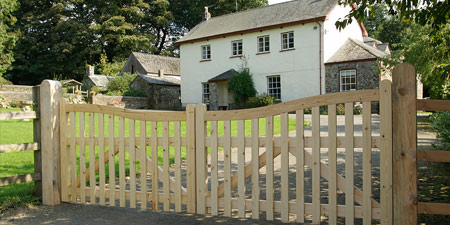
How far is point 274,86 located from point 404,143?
845 inches

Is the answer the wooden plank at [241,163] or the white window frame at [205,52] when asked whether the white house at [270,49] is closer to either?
the white window frame at [205,52]

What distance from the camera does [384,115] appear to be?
3.22m

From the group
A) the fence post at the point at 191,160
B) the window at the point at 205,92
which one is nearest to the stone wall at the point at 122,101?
the window at the point at 205,92

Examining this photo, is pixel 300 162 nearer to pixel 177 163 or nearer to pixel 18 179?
pixel 177 163

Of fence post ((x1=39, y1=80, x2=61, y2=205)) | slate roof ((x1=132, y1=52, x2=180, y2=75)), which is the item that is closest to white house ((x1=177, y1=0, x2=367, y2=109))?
slate roof ((x1=132, y1=52, x2=180, y2=75))

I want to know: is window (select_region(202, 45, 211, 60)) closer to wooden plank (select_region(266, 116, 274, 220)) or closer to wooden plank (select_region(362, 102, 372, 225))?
wooden plank (select_region(266, 116, 274, 220))

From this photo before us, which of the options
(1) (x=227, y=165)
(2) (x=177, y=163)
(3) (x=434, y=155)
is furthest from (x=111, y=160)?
(3) (x=434, y=155)

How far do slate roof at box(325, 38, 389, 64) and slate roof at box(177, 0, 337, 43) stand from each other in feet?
8.56

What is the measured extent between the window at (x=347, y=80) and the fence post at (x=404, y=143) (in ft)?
64.5

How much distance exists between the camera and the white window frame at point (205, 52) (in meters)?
27.4

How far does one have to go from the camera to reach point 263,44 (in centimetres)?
2478

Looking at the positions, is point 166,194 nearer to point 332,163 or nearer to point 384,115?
point 332,163

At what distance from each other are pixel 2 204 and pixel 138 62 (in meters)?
36.7

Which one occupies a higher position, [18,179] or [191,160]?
[191,160]
